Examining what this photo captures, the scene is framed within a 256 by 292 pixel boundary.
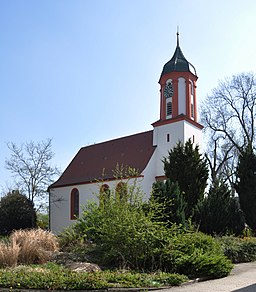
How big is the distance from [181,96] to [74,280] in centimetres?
2660

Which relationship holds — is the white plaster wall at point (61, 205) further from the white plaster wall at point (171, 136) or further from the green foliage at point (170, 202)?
the green foliage at point (170, 202)

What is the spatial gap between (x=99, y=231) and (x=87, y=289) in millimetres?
4200

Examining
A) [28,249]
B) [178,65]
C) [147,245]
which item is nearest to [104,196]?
[147,245]

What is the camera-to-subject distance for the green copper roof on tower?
34.0m

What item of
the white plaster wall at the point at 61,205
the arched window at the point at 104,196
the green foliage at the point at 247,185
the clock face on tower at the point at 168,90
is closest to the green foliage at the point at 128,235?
the arched window at the point at 104,196

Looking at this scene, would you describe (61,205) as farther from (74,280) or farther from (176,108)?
(74,280)

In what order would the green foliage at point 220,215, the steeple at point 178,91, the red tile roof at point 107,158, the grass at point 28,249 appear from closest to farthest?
the grass at point 28,249 → the green foliage at point 220,215 → the steeple at point 178,91 → the red tile roof at point 107,158

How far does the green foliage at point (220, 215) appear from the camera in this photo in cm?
1983

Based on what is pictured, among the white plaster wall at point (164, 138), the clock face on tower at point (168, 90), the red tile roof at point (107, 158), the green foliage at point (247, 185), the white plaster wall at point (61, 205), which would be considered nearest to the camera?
the green foliage at point (247, 185)

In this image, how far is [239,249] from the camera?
15.4 meters

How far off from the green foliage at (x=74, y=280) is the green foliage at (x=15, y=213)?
23777mm

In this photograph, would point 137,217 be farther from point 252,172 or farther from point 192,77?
point 192,77

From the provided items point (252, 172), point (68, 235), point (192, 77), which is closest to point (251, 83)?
point (192, 77)

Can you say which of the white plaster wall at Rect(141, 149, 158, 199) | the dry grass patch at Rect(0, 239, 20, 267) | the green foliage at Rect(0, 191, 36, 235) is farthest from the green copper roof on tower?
the dry grass patch at Rect(0, 239, 20, 267)
